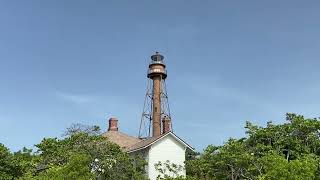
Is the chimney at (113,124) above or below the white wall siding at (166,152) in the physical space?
above

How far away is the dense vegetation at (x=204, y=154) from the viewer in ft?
116

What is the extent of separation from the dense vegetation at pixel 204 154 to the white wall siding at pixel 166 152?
7.68 ft

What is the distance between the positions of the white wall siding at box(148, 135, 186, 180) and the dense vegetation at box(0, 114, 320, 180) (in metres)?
2.34

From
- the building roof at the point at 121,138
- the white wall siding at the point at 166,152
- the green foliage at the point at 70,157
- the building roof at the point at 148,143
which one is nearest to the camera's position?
the green foliage at the point at 70,157

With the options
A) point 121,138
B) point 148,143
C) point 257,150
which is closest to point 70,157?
point 148,143

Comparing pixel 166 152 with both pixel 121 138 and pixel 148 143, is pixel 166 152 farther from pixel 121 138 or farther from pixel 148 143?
pixel 121 138

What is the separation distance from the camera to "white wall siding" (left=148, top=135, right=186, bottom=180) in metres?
43.8

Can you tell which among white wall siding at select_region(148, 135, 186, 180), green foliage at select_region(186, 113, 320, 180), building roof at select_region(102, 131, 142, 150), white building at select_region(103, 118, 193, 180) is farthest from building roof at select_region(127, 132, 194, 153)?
green foliage at select_region(186, 113, 320, 180)

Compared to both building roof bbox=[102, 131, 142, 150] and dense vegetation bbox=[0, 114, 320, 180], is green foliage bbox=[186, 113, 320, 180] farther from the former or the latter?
building roof bbox=[102, 131, 142, 150]

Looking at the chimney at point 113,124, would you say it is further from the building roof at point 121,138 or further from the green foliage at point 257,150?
the green foliage at point 257,150

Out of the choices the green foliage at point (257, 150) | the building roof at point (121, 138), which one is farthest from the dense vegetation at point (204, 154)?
the building roof at point (121, 138)

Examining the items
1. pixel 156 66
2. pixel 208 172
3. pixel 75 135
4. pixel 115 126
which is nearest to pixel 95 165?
pixel 75 135

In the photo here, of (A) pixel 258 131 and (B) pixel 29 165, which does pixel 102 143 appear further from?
(A) pixel 258 131

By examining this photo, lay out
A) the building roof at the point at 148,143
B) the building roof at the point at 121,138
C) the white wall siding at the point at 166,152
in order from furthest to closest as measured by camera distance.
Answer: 1. the building roof at the point at 121,138
2. the white wall siding at the point at 166,152
3. the building roof at the point at 148,143
